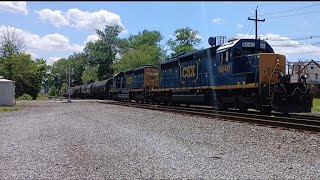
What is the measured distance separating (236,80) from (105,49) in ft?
283

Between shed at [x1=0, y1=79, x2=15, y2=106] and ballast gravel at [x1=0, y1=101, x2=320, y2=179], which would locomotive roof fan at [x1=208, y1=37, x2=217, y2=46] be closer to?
ballast gravel at [x1=0, y1=101, x2=320, y2=179]

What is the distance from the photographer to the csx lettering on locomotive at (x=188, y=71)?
23.4 m

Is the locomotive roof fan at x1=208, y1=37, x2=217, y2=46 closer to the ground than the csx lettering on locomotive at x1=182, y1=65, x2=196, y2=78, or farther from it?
farther from it

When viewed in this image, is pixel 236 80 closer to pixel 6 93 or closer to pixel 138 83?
pixel 138 83

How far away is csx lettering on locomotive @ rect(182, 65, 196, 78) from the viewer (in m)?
23.4

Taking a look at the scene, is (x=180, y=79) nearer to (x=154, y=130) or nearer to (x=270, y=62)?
(x=270, y=62)

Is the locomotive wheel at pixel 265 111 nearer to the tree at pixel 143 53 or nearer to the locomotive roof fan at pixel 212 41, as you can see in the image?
the locomotive roof fan at pixel 212 41

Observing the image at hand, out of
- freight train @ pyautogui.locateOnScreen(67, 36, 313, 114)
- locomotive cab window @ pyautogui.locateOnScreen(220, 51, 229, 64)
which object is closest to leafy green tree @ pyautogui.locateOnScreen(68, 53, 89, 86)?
freight train @ pyautogui.locateOnScreen(67, 36, 313, 114)

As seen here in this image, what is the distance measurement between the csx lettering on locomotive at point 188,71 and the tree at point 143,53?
157ft

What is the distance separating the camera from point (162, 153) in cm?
843

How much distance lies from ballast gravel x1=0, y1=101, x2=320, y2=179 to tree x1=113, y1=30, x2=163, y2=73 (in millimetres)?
61053

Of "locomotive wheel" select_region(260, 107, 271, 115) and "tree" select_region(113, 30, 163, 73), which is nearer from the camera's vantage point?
"locomotive wheel" select_region(260, 107, 271, 115)

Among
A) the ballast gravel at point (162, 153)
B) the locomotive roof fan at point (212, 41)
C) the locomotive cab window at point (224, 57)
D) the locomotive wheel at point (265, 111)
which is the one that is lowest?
the ballast gravel at point (162, 153)

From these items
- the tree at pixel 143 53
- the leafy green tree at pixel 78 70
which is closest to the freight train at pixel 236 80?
the tree at pixel 143 53
